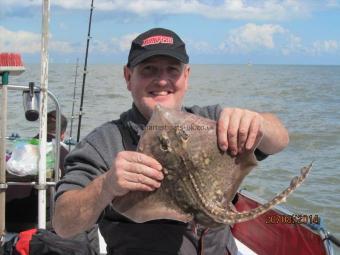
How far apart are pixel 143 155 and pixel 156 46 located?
2.52 ft

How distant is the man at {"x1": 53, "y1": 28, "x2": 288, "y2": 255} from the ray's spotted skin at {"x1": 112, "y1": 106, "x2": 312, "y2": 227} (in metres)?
0.06

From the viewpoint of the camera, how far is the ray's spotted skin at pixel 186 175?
2043mm

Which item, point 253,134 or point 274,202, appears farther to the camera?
point 253,134

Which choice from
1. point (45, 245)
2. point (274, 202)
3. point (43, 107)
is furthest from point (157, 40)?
point (45, 245)

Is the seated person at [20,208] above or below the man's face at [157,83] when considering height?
below

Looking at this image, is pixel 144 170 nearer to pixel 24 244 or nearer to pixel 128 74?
pixel 128 74

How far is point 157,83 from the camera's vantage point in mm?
2594

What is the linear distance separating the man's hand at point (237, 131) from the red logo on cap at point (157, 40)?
24.7 inches

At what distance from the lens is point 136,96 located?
2654 mm

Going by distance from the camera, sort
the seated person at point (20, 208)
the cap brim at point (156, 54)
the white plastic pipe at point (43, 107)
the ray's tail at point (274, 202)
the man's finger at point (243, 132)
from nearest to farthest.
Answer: the ray's tail at point (274, 202), the man's finger at point (243, 132), the cap brim at point (156, 54), the white plastic pipe at point (43, 107), the seated person at point (20, 208)

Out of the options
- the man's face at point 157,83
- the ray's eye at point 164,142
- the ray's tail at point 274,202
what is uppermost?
the man's face at point 157,83

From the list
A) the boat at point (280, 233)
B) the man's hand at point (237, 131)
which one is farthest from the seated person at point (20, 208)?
the man's hand at point (237, 131)

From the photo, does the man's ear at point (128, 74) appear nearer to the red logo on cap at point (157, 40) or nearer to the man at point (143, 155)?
the man at point (143, 155)

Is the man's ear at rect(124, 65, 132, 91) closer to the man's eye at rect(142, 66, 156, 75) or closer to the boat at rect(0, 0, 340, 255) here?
the man's eye at rect(142, 66, 156, 75)
